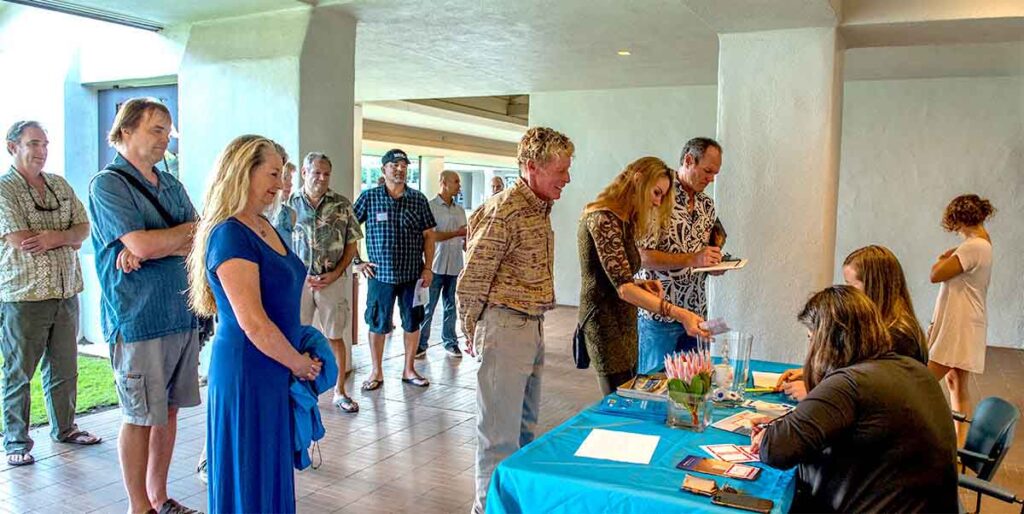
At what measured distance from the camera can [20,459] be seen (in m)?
3.75

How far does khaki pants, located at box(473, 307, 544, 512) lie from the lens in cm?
274

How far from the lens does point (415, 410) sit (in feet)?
15.9

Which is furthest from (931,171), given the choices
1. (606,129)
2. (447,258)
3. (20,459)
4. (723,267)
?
(20,459)

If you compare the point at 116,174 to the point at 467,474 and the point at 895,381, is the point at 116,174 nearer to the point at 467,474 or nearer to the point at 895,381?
the point at 467,474

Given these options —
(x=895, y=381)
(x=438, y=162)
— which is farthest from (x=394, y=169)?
(x=438, y=162)

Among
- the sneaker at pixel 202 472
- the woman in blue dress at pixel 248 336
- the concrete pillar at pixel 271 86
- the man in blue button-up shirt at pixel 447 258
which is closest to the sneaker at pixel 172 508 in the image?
the sneaker at pixel 202 472

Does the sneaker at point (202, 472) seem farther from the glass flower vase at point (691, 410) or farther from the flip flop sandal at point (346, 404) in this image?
the glass flower vase at point (691, 410)

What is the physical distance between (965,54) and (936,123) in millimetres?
1327

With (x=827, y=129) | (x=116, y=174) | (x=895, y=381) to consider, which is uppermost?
(x=827, y=129)

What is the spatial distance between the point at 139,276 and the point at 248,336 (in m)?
0.83

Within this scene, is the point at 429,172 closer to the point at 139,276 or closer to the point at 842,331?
the point at 139,276

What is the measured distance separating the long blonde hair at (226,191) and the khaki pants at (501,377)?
0.93 metres

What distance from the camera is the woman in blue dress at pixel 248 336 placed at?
7.34 ft

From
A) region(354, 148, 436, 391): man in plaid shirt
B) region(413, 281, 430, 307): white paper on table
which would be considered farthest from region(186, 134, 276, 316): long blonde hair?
region(413, 281, 430, 307): white paper on table
